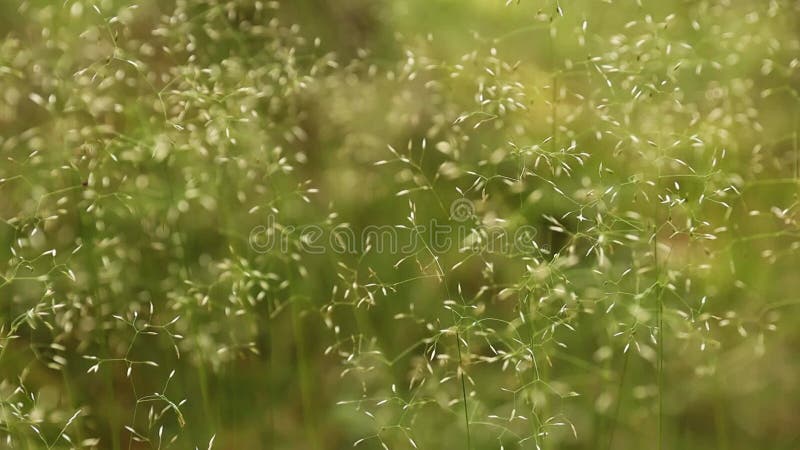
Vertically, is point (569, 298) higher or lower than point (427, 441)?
higher

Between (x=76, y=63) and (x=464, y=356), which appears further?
(x=76, y=63)

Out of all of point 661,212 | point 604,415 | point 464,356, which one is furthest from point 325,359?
point 661,212

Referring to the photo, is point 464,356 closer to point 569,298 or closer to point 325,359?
point 569,298

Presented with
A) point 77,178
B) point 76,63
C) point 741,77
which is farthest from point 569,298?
point 76,63

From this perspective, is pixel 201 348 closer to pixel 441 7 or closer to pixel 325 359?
pixel 325 359

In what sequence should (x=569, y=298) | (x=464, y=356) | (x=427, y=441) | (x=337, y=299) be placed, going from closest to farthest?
(x=464, y=356)
(x=569, y=298)
(x=427, y=441)
(x=337, y=299)

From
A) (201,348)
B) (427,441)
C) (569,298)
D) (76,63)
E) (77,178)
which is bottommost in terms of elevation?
(427,441)

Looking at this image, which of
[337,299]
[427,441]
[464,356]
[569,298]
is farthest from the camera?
[337,299]
